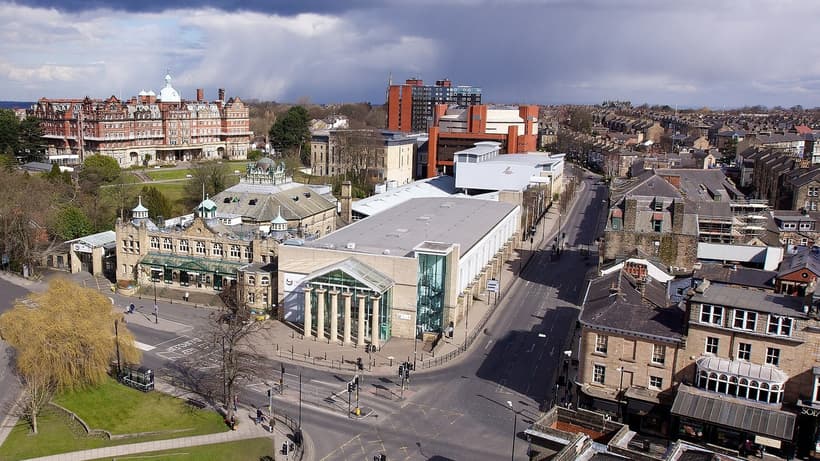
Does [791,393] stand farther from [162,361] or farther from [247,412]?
[162,361]

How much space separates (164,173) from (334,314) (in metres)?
91.5

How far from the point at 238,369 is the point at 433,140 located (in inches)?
4168

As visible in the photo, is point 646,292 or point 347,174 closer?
point 646,292

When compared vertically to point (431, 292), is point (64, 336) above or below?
above

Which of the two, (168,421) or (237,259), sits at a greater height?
(237,259)

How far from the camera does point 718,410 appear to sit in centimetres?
4078

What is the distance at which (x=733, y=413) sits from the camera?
40500 millimetres

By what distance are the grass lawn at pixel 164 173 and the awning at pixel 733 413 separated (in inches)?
4346

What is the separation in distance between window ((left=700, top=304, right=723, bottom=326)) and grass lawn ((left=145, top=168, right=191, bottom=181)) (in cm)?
10922

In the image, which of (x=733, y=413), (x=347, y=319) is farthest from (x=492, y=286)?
(x=733, y=413)

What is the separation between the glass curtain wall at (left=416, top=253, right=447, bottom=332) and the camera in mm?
60844

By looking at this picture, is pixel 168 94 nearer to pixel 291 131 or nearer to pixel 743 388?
pixel 291 131

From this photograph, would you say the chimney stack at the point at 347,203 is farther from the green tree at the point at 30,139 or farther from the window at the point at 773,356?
the green tree at the point at 30,139

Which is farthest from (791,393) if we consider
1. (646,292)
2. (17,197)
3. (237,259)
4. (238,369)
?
(17,197)
